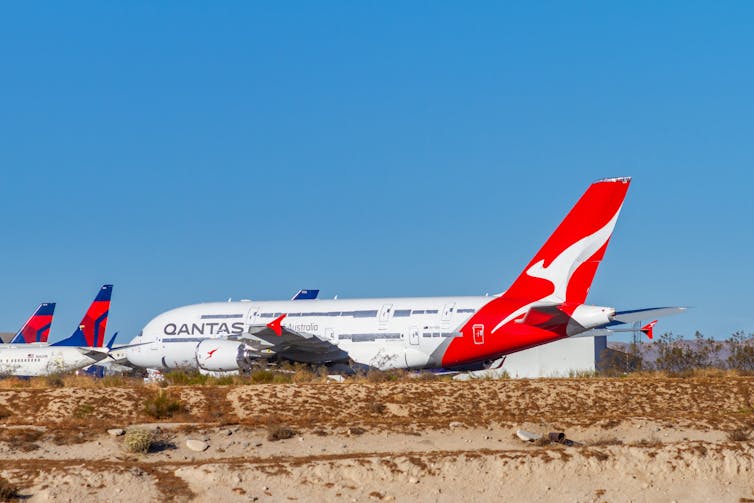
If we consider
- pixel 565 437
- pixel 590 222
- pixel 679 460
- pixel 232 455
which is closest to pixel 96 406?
pixel 232 455

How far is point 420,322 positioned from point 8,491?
21440mm

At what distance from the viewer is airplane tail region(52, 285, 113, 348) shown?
213ft

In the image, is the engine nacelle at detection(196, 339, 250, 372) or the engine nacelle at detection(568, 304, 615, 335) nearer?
the engine nacelle at detection(568, 304, 615, 335)

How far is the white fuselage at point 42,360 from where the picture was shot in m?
58.6

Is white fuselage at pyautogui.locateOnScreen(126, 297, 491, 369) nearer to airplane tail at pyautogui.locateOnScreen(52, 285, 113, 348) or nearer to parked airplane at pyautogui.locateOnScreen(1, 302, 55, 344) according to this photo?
airplane tail at pyautogui.locateOnScreen(52, 285, 113, 348)

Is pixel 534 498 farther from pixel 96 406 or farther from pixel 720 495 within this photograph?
pixel 96 406

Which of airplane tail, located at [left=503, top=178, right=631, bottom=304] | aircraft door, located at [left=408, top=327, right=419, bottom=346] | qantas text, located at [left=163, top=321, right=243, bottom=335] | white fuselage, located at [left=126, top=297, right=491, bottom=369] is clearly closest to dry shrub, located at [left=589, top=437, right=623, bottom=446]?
airplane tail, located at [left=503, top=178, right=631, bottom=304]

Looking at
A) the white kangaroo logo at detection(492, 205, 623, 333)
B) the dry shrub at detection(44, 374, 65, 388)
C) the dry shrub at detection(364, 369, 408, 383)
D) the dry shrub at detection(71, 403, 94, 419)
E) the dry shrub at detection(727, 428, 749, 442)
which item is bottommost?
the dry shrub at detection(727, 428, 749, 442)

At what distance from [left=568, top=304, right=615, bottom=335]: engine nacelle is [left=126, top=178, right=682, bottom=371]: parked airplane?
0.03m

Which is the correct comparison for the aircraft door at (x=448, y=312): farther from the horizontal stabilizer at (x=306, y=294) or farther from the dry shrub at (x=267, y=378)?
the horizontal stabilizer at (x=306, y=294)

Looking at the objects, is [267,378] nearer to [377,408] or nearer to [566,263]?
[377,408]

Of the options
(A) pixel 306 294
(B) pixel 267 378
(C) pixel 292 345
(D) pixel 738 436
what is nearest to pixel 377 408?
(D) pixel 738 436

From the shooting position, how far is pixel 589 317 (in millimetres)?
35500

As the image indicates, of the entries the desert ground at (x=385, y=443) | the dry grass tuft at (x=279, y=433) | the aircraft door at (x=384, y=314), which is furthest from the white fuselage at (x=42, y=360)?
the dry grass tuft at (x=279, y=433)
